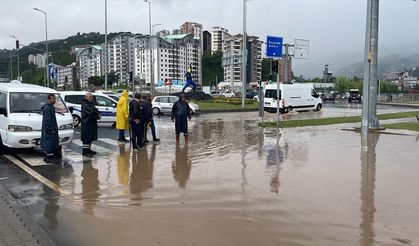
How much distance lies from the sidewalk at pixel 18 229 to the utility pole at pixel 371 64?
1390 cm

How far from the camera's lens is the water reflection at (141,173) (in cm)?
768

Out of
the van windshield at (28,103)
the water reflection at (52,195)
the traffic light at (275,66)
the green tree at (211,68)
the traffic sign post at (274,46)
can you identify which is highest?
the green tree at (211,68)

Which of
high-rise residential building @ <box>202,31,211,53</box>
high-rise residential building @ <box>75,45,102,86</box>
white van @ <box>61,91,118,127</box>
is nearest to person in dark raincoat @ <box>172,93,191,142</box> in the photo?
white van @ <box>61,91,118,127</box>

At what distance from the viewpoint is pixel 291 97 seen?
108 feet

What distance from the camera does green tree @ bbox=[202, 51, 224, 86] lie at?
139 meters

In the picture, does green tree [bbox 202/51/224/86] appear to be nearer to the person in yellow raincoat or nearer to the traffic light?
the traffic light

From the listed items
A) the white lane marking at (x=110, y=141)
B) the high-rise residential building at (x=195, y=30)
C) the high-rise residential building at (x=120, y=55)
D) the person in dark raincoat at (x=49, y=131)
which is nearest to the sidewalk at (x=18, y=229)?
the person in dark raincoat at (x=49, y=131)

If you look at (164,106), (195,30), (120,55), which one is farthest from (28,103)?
(195,30)

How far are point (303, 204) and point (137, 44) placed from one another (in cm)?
11744

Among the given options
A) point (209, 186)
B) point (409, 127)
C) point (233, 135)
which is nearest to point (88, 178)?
point (209, 186)

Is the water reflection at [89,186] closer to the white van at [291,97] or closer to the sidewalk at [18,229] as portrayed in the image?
the sidewalk at [18,229]

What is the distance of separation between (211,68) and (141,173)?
13514 centimetres

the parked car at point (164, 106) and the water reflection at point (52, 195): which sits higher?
the parked car at point (164, 106)

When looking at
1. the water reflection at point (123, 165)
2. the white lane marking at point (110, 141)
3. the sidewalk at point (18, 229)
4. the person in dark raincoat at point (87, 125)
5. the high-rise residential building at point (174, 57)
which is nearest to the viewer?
the sidewalk at point (18, 229)
